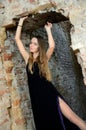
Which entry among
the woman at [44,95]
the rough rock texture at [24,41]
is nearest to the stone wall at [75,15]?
the rough rock texture at [24,41]

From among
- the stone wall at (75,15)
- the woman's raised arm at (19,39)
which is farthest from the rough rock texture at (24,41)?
the woman's raised arm at (19,39)

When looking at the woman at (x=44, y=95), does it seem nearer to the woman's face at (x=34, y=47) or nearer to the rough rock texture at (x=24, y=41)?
the woman's face at (x=34, y=47)

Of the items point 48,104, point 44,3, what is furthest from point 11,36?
point 48,104

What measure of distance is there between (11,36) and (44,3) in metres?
0.74

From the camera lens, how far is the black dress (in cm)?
349

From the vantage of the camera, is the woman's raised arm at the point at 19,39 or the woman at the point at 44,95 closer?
the woman at the point at 44,95

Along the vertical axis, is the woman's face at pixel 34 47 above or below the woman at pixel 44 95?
above

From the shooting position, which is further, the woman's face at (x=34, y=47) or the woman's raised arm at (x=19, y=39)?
the woman's raised arm at (x=19, y=39)

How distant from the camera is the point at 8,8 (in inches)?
154

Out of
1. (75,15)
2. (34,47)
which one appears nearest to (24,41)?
(34,47)

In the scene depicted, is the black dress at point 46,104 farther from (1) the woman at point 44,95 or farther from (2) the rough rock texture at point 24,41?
(2) the rough rock texture at point 24,41

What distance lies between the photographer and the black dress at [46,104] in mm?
3492

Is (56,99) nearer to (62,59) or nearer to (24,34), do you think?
(24,34)

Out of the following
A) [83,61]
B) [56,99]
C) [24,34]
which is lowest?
[56,99]
